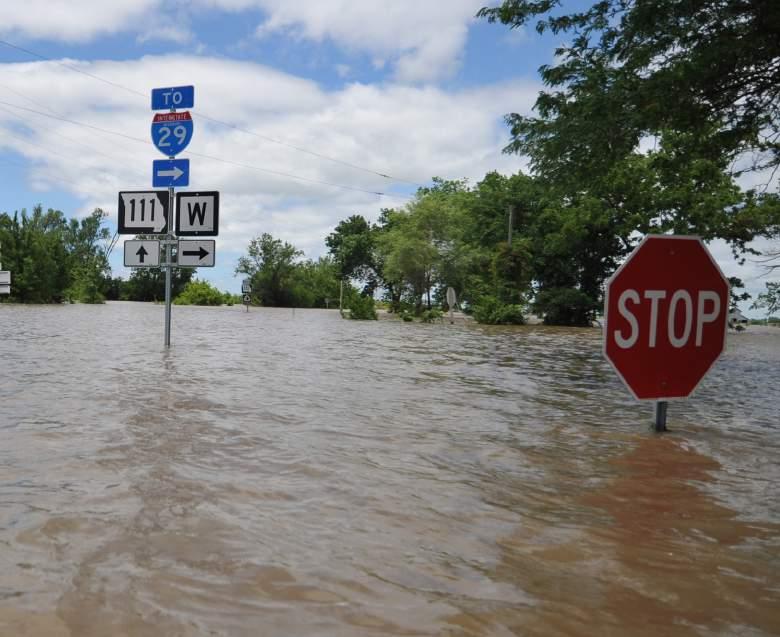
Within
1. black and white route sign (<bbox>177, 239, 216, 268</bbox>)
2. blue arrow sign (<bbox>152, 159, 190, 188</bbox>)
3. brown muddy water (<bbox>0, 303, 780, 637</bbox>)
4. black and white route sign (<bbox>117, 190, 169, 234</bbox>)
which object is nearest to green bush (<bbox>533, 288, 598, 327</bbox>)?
Answer: black and white route sign (<bbox>177, 239, 216, 268</bbox>)

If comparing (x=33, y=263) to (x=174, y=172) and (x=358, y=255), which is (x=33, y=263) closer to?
(x=174, y=172)

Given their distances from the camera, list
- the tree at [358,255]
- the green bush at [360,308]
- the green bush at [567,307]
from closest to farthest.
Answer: the green bush at [360,308]
the green bush at [567,307]
the tree at [358,255]

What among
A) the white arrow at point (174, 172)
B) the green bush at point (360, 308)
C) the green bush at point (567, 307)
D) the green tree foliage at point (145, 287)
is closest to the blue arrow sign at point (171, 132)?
the white arrow at point (174, 172)

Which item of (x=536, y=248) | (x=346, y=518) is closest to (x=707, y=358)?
(x=346, y=518)

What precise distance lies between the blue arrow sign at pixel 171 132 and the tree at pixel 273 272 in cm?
5388

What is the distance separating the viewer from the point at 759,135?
12.8 m

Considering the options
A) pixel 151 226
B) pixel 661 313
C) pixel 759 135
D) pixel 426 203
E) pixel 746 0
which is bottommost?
pixel 661 313

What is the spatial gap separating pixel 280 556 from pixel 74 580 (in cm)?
73

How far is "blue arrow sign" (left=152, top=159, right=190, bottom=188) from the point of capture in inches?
492

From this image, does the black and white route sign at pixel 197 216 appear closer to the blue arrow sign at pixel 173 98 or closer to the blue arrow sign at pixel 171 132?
the blue arrow sign at pixel 171 132

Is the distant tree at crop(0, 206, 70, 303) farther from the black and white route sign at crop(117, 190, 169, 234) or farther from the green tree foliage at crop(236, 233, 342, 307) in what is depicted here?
the black and white route sign at crop(117, 190, 169, 234)

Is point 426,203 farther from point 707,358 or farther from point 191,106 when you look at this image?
point 707,358

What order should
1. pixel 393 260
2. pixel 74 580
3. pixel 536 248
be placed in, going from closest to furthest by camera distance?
pixel 74 580, pixel 536 248, pixel 393 260

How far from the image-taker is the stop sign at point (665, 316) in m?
4.88
